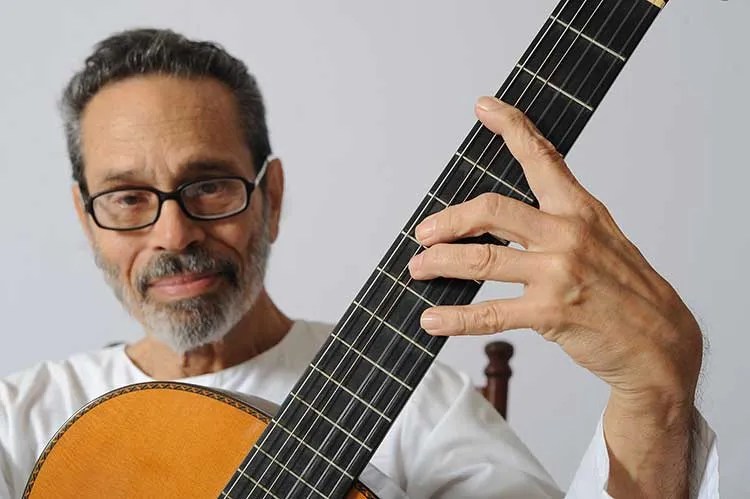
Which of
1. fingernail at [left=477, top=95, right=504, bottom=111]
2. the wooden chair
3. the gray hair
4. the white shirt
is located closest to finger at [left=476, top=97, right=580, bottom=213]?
fingernail at [left=477, top=95, right=504, bottom=111]

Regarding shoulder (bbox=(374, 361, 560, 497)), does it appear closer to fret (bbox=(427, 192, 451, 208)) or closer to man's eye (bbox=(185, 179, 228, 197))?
man's eye (bbox=(185, 179, 228, 197))

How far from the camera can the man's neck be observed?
4.62ft

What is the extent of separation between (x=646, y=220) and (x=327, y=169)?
609 millimetres

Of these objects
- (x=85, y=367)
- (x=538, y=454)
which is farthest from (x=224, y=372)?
(x=538, y=454)

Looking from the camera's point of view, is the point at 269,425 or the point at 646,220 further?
the point at 646,220

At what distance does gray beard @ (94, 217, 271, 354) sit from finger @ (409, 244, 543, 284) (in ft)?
1.65

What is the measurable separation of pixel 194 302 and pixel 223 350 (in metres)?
0.12

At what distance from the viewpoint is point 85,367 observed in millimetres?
1476

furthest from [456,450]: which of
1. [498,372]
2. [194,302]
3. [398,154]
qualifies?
[398,154]

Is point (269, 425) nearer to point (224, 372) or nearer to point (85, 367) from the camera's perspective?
point (224, 372)

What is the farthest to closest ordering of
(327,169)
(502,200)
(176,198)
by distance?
(327,169)
(176,198)
(502,200)

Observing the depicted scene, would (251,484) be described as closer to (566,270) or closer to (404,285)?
(404,285)

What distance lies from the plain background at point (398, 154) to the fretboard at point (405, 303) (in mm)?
1089

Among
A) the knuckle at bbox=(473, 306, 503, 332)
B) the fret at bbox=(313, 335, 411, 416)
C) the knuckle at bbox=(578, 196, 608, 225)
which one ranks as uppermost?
the knuckle at bbox=(578, 196, 608, 225)
